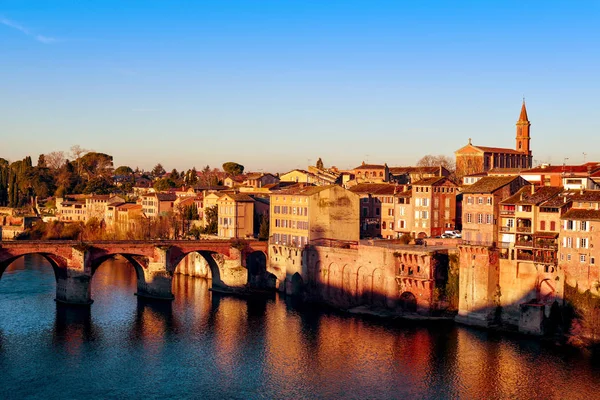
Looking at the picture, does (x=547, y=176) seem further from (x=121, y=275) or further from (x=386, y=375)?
(x=121, y=275)

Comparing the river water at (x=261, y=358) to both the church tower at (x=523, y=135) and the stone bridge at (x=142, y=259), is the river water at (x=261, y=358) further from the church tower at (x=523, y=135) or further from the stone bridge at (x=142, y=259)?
the church tower at (x=523, y=135)

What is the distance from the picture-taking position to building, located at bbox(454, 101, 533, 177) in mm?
100625

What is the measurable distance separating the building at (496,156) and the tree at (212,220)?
32676 mm

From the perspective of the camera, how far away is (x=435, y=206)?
74.4 meters

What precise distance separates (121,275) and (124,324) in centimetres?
2736

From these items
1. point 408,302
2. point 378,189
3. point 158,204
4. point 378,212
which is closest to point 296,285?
point 378,212

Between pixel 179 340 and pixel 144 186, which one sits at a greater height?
pixel 144 186

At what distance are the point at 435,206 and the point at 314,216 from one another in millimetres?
11916

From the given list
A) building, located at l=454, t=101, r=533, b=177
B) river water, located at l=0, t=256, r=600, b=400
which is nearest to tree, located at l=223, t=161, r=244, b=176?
building, located at l=454, t=101, r=533, b=177

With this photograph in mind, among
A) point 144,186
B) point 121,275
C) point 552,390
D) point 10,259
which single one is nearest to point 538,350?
point 552,390

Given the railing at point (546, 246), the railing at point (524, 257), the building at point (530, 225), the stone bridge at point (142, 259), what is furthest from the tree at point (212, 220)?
the railing at point (546, 246)

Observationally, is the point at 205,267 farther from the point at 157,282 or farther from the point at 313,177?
the point at 313,177

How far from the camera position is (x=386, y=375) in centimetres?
4647

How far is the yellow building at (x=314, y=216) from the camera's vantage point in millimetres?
73438
